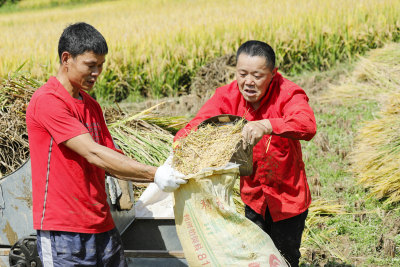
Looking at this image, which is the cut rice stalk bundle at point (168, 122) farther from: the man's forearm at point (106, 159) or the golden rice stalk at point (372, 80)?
the golden rice stalk at point (372, 80)

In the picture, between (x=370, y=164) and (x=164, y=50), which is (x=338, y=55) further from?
(x=370, y=164)

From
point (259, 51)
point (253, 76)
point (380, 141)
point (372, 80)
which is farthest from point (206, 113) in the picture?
point (372, 80)

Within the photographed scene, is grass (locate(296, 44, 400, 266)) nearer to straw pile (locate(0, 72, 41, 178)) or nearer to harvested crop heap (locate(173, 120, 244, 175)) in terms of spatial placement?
harvested crop heap (locate(173, 120, 244, 175))

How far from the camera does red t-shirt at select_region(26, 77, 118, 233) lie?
209 cm

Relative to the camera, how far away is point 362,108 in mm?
6680

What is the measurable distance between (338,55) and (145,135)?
6020mm

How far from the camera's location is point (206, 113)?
254cm

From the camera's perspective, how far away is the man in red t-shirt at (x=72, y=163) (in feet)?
6.86

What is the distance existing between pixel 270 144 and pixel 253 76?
0.38 m

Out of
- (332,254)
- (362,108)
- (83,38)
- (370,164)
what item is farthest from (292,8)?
(83,38)

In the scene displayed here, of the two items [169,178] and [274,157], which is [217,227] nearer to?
[169,178]

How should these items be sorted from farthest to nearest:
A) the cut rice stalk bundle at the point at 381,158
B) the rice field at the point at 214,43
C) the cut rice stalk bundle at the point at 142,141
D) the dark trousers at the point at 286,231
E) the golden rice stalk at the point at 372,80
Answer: the rice field at the point at 214,43 → the golden rice stalk at the point at 372,80 → the cut rice stalk bundle at the point at 142,141 → the cut rice stalk bundle at the point at 381,158 → the dark trousers at the point at 286,231

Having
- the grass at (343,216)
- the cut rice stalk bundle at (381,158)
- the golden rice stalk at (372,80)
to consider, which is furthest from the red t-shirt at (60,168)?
the golden rice stalk at (372,80)

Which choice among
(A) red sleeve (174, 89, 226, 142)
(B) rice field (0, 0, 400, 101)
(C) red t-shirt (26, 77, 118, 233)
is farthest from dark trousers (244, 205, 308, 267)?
(B) rice field (0, 0, 400, 101)
